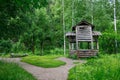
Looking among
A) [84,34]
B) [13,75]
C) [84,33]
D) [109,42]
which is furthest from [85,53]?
[13,75]

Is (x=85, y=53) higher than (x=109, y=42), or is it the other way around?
(x=109, y=42)

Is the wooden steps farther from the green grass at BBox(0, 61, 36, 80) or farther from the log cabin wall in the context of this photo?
the green grass at BBox(0, 61, 36, 80)

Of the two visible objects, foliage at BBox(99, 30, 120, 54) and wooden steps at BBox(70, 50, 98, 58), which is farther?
foliage at BBox(99, 30, 120, 54)

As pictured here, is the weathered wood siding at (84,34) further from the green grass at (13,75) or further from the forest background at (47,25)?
the green grass at (13,75)

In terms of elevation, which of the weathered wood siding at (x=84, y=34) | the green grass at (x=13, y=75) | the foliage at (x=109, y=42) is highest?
the weathered wood siding at (x=84, y=34)

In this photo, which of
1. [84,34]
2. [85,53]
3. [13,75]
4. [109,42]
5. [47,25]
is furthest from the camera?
[47,25]

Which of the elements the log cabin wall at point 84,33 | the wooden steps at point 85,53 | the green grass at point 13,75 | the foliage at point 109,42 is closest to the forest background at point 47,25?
the foliage at point 109,42

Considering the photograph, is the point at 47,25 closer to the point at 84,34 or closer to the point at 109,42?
the point at 109,42

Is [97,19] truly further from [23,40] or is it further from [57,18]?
[23,40]

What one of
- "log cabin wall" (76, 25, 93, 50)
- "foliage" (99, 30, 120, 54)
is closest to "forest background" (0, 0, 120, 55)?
"foliage" (99, 30, 120, 54)

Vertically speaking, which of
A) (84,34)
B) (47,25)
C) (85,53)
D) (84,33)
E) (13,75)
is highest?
(47,25)

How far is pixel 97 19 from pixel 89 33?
19.3 m

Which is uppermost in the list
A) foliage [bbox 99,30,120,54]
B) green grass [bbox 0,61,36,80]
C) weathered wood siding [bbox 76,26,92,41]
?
weathered wood siding [bbox 76,26,92,41]

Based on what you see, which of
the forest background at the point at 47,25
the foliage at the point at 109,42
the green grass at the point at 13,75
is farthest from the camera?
the foliage at the point at 109,42
